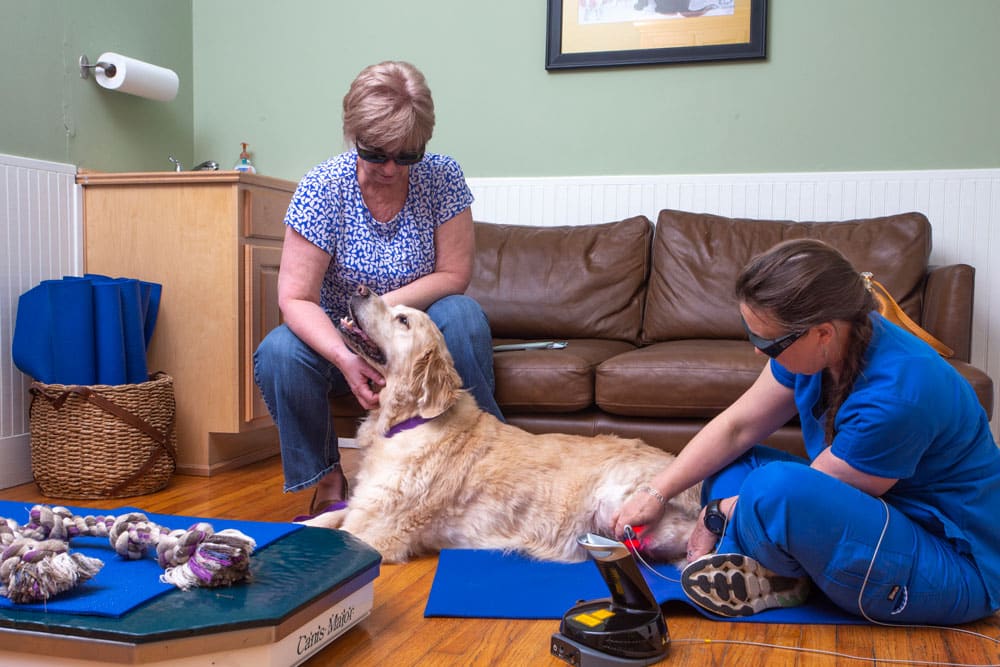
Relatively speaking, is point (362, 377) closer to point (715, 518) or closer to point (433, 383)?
point (433, 383)

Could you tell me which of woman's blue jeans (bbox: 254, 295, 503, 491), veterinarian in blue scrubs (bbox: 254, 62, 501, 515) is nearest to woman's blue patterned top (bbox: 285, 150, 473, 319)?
veterinarian in blue scrubs (bbox: 254, 62, 501, 515)

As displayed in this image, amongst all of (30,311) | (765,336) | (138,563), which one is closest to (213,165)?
(30,311)

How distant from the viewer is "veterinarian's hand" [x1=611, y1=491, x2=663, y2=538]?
1965mm

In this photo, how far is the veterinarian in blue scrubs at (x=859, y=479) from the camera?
158cm

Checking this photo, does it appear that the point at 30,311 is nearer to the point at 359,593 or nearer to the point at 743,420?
the point at 359,593

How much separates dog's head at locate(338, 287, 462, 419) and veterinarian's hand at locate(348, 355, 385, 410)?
0.02 meters

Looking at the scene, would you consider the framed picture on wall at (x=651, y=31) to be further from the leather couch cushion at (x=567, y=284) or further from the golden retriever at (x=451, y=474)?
the golden retriever at (x=451, y=474)

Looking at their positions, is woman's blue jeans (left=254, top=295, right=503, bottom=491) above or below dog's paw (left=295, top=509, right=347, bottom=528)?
above

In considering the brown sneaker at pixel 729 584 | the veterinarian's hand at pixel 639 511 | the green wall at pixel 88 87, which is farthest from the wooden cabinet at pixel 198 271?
the brown sneaker at pixel 729 584

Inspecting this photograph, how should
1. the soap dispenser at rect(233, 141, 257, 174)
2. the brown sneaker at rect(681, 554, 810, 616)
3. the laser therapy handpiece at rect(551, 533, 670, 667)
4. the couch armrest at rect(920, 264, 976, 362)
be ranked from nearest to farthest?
the laser therapy handpiece at rect(551, 533, 670, 667) < the brown sneaker at rect(681, 554, 810, 616) < the couch armrest at rect(920, 264, 976, 362) < the soap dispenser at rect(233, 141, 257, 174)

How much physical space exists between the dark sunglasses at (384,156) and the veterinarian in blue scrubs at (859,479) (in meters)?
1.08

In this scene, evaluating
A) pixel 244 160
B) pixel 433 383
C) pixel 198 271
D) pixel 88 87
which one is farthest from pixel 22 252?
pixel 433 383

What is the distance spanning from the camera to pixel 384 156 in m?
2.36

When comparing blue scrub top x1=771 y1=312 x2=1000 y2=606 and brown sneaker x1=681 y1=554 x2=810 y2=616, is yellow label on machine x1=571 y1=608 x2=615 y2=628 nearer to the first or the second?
brown sneaker x1=681 y1=554 x2=810 y2=616
